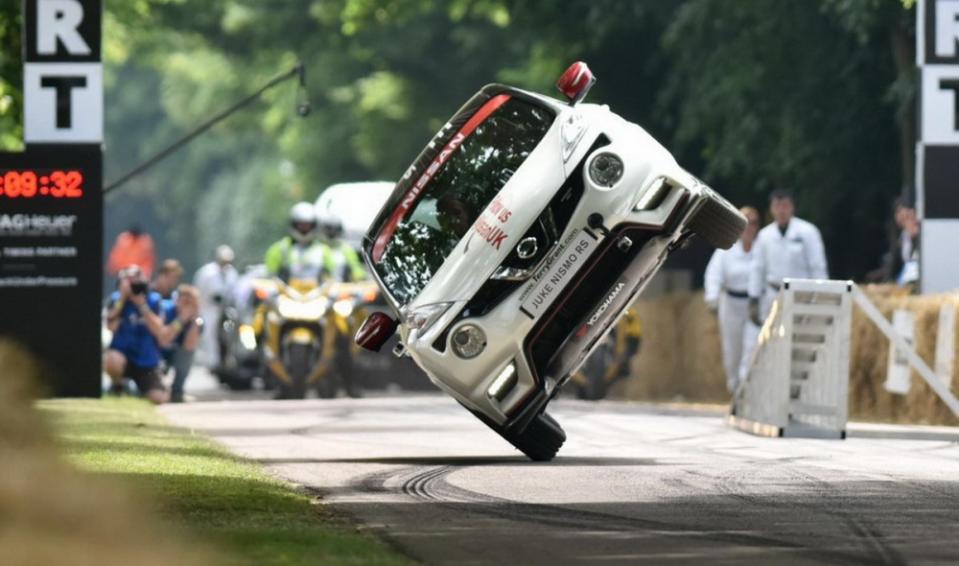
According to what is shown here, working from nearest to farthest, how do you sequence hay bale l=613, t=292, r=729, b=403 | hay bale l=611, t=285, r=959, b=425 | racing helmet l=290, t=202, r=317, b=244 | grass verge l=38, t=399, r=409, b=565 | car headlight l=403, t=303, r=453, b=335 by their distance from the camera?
grass verge l=38, t=399, r=409, b=565 → car headlight l=403, t=303, r=453, b=335 → hay bale l=611, t=285, r=959, b=425 → racing helmet l=290, t=202, r=317, b=244 → hay bale l=613, t=292, r=729, b=403

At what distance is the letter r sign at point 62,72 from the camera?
74.5 ft

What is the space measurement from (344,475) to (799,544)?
A: 469cm

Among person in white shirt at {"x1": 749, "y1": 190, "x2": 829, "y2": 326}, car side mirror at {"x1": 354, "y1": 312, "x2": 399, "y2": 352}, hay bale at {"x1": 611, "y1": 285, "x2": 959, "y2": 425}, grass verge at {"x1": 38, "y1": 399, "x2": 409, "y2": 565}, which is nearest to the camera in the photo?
grass verge at {"x1": 38, "y1": 399, "x2": 409, "y2": 565}

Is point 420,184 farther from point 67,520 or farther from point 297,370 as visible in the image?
point 297,370

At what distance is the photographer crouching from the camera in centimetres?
2612

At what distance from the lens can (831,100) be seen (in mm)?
31422

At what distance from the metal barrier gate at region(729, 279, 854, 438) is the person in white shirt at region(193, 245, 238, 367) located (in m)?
14.6

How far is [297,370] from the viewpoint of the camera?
90.0ft

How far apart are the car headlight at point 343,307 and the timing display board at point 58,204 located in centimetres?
508

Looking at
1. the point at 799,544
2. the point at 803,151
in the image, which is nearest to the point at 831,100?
the point at 803,151

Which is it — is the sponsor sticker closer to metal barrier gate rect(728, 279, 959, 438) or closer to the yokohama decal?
the yokohama decal

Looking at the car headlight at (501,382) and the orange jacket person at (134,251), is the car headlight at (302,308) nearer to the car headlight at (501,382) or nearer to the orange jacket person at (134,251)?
the orange jacket person at (134,251)

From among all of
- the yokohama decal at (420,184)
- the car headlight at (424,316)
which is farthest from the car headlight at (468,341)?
the yokohama decal at (420,184)

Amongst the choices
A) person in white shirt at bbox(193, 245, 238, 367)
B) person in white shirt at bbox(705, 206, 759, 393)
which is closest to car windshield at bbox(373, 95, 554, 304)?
person in white shirt at bbox(705, 206, 759, 393)
